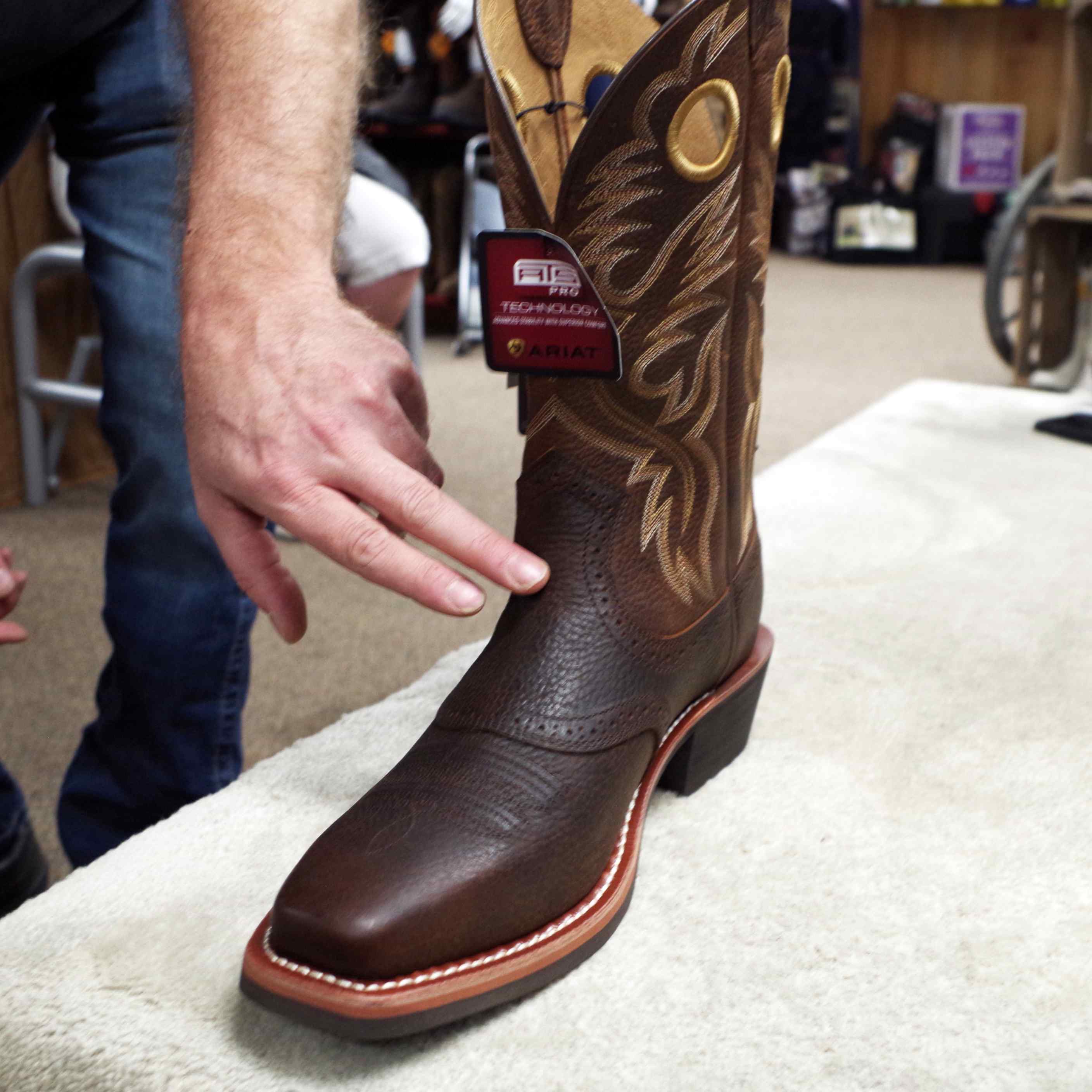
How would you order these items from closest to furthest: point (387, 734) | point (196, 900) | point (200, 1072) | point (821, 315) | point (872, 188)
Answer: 1. point (200, 1072)
2. point (196, 900)
3. point (387, 734)
4. point (821, 315)
5. point (872, 188)

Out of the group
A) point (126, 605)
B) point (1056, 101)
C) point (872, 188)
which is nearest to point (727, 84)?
point (126, 605)

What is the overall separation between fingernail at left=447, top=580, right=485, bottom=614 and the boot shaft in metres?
0.10

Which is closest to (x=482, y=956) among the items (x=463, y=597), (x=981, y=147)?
(x=463, y=597)

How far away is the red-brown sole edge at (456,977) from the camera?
0.42 m

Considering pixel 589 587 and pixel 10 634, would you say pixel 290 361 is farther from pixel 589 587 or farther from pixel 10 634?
pixel 10 634

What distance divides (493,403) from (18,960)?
2.49m

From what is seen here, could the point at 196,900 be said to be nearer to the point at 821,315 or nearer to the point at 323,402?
the point at 323,402

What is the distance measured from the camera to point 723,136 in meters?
0.56

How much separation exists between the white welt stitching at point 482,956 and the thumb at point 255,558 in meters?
0.15

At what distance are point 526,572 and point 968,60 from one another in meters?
6.33

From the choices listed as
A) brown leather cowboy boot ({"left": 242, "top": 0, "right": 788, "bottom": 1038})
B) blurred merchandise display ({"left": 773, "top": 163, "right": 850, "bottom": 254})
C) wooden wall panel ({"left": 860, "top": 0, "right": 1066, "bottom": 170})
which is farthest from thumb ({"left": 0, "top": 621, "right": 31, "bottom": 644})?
wooden wall panel ({"left": 860, "top": 0, "right": 1066, "bottom": 170})

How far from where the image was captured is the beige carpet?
141 cm

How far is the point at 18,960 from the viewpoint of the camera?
0.51m

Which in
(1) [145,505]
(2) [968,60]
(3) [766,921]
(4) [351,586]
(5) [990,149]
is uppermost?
(2) [968,60]
